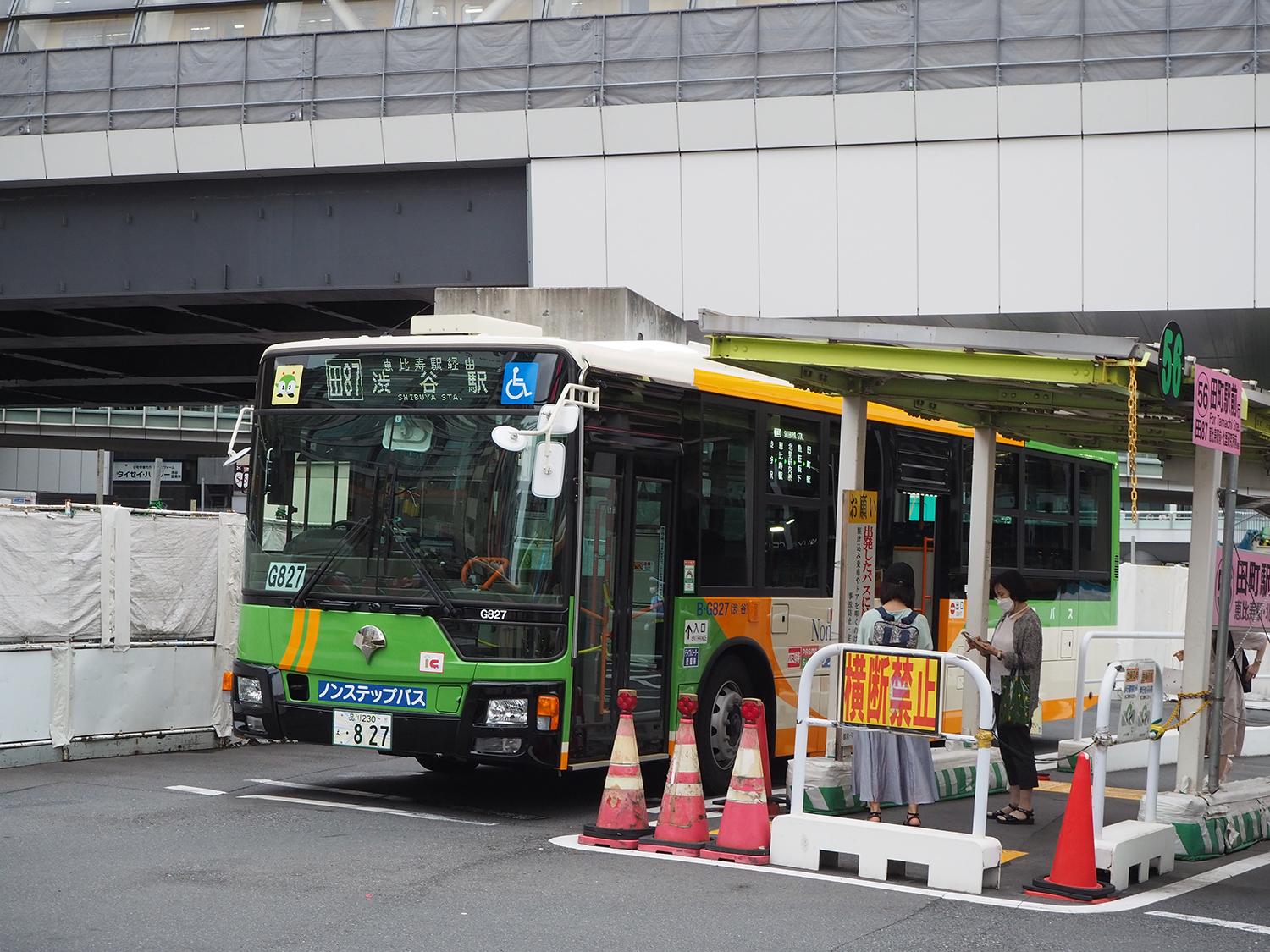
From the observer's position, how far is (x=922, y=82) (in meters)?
23.2

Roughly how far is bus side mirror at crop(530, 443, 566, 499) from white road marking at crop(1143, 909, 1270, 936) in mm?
4204

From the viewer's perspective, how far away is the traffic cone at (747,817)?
8891 millimetres

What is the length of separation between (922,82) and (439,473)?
603 inches

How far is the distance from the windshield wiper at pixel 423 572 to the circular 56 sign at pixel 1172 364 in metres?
4.52

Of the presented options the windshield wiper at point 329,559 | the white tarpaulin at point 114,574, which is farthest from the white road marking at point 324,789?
the white tarpaulin at point 114,574

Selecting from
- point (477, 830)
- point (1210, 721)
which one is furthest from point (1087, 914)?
point (477, 830)

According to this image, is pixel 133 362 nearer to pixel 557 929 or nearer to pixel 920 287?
pixel 920 287

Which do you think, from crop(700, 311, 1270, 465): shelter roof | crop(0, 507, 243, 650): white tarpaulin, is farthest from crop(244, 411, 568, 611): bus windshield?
crop(0, 507, 243, 650): white tarpaulin

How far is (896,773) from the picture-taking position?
9367 millimetres

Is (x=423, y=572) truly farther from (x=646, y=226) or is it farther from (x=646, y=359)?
Answer: (x=646, y=226)

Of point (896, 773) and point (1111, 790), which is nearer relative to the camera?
point (896, 773)

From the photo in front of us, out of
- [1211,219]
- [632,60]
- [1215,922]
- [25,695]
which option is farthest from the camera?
[632,60]

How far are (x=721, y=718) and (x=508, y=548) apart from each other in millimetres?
2579

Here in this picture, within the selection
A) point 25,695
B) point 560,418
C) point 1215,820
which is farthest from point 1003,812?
point 25,695
